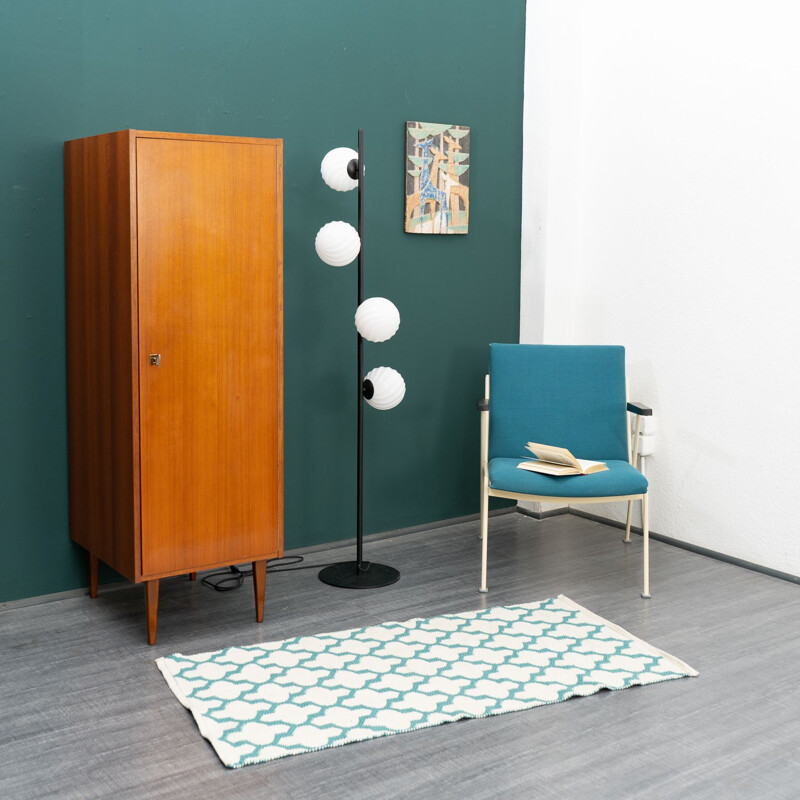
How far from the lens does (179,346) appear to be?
2.93m

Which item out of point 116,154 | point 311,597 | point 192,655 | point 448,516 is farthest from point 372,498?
point 116,154

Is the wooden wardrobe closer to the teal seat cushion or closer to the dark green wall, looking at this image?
the dark green wall

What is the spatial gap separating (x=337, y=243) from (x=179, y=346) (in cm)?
76

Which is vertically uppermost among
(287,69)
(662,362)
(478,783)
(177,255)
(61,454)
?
(287,69)

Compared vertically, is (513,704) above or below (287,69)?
below

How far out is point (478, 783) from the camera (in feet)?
7.39

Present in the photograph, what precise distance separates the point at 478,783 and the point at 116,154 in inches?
79.5

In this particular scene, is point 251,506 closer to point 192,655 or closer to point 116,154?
point 192,655

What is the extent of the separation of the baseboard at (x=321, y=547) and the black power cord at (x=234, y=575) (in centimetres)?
6

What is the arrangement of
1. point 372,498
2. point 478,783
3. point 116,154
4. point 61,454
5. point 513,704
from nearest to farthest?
point 478,783
point 513,704
point 116,154
point 61,454
point 372,498

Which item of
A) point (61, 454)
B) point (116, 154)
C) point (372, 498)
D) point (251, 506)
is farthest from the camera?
point (372, 498)

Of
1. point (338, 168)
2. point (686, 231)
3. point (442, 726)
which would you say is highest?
point (338, 168)

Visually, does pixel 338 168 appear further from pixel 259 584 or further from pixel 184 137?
pixel 259 584

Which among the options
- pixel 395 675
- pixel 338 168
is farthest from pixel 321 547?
pixel 338 168
